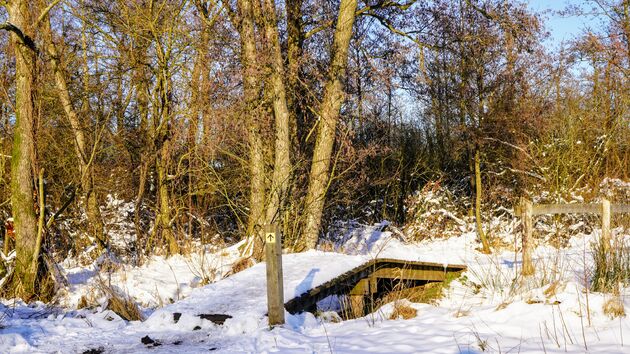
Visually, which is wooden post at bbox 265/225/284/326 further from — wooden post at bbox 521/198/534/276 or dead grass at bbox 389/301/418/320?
wooden post at bbox 521/198/534/276

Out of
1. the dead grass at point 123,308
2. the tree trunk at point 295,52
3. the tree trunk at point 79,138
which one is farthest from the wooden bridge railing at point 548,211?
the tree trunk at point 79,138

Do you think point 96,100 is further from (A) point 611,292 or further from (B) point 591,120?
(B) point 591,120

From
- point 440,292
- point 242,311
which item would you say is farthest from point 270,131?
point 242,311

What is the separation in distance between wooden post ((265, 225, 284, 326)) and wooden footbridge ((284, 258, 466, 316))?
95cm

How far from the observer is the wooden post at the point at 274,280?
16.9 ft

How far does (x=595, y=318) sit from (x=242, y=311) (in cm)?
334

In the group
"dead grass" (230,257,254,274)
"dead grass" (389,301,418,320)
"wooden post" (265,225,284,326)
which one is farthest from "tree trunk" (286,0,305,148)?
"wooden post" (265,225,284,326)

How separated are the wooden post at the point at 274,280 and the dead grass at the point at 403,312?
4.88 feet

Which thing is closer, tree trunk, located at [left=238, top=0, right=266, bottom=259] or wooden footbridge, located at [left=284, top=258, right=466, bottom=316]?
wooden footbridge, located at [left=284, top=258, right=466, bottom=316]

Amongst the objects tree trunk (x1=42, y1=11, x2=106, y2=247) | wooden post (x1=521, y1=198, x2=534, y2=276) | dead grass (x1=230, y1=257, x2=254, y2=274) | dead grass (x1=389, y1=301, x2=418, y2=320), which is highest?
tree trunk (x1=42, y1=11, x2=106, y2=247)

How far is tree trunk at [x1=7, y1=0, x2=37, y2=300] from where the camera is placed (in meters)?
7.57

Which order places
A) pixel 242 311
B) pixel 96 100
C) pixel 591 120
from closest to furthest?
pixel 242 311 < pixel 96 100 < pixel 591 120

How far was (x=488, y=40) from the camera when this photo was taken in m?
12.4

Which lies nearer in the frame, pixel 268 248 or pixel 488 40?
pixel 268 248
